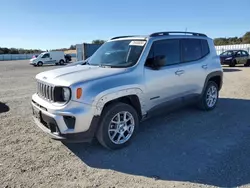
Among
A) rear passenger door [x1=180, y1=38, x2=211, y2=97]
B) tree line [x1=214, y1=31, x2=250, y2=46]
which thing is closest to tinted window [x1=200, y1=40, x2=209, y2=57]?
rear passenger door [x1=180, y1=38, x2=211, y2=97]

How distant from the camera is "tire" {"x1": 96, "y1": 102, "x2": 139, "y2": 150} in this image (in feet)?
12.2

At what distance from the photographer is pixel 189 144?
13.5 ft

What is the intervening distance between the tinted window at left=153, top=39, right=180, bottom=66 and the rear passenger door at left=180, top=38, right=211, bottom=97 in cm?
18

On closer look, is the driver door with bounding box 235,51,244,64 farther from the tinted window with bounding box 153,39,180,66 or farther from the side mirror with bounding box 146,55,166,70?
the side mirror with bounding box 146,55,166,70

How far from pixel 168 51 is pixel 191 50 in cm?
91

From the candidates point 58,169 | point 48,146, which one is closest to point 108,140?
point 58,169

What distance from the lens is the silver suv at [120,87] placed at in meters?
3.47

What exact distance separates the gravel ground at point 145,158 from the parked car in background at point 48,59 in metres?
27.2

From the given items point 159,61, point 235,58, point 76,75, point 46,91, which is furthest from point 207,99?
point 235,58

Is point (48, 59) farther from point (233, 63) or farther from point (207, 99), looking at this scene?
point (207, 99)

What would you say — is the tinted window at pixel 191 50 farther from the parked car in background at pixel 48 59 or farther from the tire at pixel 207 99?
the parked car in background at pixel 48 59

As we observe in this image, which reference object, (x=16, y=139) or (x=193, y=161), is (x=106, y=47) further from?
(x=193, y=161)

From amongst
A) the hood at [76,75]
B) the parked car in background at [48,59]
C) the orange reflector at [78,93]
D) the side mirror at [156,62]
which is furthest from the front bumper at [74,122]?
the parked car in background at [48,59]

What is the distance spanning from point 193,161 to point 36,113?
109 inches
